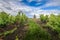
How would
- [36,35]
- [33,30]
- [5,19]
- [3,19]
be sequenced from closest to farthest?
[36,35] → [33,30] → [3,19] → [5,19]

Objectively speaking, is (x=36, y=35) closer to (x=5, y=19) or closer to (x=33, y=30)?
(x=33, y=30)

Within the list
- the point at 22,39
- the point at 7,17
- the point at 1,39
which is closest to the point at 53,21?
the point at 22,39

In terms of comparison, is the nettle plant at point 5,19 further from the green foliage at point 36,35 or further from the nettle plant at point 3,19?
the green foliage at point 36,35

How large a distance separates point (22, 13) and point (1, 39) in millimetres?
9221

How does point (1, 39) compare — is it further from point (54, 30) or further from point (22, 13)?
point (22, 13)

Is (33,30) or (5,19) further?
(5,19)

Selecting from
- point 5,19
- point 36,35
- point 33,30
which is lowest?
point 36,35

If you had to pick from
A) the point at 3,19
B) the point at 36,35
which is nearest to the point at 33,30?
the point at 36,35

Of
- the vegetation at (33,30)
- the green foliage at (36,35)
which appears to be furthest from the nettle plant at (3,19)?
the green foliage at (36,35)

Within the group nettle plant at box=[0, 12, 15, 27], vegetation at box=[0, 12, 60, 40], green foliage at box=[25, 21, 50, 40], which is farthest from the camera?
nettle plant at box=[0, 12, 15, 27]

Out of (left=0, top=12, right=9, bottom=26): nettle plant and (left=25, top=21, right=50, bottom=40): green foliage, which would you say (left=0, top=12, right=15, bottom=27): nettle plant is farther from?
(left=25, top=21, right=50, bottom=40): green foliage

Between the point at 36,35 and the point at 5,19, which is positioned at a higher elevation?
the point at 5,19

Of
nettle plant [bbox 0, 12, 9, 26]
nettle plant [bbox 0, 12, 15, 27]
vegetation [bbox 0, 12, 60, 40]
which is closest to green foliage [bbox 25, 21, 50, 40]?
vegetation [bbox 0, 12, 60, 40]

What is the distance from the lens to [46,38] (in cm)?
1891
